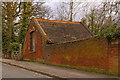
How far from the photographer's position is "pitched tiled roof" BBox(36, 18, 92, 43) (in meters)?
17.7

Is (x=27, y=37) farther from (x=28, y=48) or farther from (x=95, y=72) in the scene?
(x=95, y=72)

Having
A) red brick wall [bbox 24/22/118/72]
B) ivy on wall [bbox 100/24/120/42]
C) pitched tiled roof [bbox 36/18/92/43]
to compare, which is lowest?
red brick wall [bbox 24/22/118/72]

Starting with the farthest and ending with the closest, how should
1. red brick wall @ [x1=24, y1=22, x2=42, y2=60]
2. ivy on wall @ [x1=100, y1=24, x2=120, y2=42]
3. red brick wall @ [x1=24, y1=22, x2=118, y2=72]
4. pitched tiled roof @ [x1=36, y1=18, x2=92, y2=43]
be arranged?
red brick wall @ [x1=24, y1=22, x2=42, y2=60], pitched tiled roof @ [x1=36, y1=18, x2=92, y2=43], red brick wall @ [x1=24, y1=22, x2=118, y2=72], ivy on wall @ [x1=100, y1=24, x2=120, y2=42]

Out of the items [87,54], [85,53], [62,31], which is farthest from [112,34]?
[62,31]

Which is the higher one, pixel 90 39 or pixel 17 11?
pixel 17 11

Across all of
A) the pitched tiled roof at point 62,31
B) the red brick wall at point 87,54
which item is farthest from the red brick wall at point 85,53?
the pitched tiled roof at point 62,31

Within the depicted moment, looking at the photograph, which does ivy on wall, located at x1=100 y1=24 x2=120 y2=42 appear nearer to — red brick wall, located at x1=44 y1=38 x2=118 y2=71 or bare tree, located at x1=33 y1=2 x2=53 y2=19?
red brick wall, located at x1=44 y1=38 x2=118 y2=71

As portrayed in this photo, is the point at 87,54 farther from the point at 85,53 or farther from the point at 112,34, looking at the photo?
the point at 112,34

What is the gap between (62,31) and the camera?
1895 cm

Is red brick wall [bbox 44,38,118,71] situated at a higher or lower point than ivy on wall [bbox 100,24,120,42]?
lower

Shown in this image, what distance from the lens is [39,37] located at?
18.2 m

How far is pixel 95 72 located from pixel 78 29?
10.0m

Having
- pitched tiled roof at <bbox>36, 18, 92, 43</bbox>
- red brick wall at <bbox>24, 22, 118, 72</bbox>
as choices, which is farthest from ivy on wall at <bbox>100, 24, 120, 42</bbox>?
pitched tiled roof at <bbox>36, 18, 92, 43</bbox>

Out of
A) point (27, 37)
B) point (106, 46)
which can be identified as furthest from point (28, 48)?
point (106, 46)
